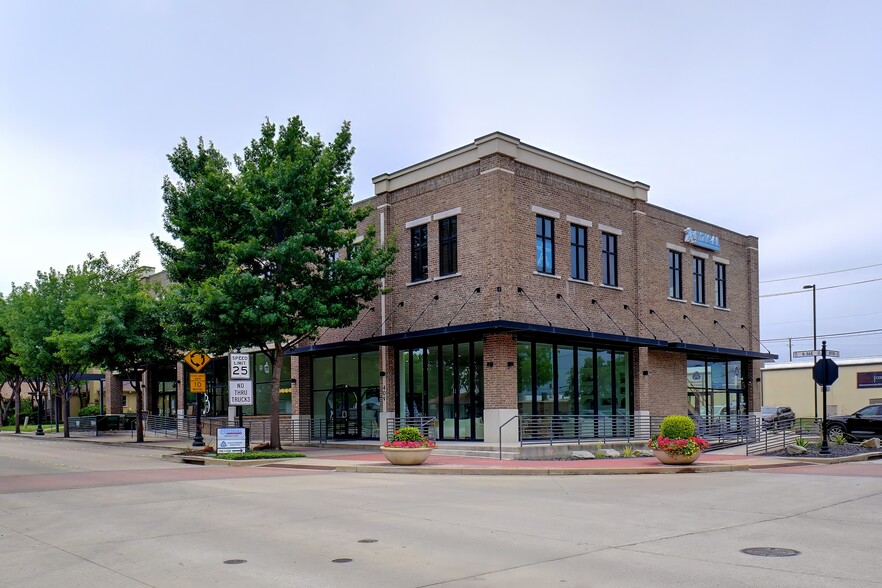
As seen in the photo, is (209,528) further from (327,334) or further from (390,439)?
(327,334)

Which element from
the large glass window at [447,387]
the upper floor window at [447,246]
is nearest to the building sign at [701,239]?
the upper floor window at [447,246]

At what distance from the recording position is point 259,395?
125 feet

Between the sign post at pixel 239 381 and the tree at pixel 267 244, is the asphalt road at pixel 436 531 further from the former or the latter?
the tree at pixel 267 244

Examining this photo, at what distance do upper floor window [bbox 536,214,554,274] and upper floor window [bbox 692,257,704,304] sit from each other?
10.4 meters

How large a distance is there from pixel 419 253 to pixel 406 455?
991 centimetres

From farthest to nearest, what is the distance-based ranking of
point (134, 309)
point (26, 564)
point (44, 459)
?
point (134, 309)
point (44, 459)
point (26, 564)

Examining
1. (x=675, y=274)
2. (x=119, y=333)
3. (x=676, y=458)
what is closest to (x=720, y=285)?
(x=675, y=274)

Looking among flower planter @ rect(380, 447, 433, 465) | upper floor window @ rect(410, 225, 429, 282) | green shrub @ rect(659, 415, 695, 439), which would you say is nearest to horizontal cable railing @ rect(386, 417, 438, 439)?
upper floor window @ rect(410, 225, 429, 282)

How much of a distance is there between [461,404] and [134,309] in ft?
55.0

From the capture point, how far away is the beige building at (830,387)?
152 feet

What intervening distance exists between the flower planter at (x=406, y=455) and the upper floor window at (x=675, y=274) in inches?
655

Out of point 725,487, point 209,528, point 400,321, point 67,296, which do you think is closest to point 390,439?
point 400,321

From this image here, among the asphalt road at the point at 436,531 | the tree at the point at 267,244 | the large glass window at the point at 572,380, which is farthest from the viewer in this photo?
the large glass window at the point at 572,380

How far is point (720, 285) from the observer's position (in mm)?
38344
